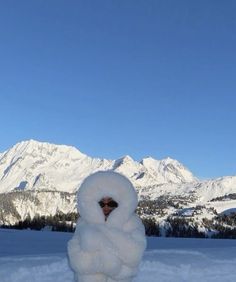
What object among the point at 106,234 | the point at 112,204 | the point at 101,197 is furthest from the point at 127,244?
the point at 101,197

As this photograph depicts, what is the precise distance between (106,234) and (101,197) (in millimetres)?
583

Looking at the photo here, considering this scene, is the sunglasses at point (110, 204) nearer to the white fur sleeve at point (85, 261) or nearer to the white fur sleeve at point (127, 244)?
the white fur sleeve at point (127, 244)

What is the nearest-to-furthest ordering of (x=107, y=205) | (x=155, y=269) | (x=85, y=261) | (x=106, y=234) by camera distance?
(x=85, y=261)
(x=106, y=234)
(x=107, y=205)
(x=155, y=269)

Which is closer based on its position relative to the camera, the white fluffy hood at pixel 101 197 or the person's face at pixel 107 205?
the white fluffy hood at pixel 101 197

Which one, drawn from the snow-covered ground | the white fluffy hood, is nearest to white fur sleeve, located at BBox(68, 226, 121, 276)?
the white fluffy hood

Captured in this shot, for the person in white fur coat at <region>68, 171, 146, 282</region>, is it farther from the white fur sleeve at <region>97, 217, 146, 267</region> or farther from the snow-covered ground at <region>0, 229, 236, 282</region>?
the snow-covered ground at <region>0, 229, 236, 282</region>

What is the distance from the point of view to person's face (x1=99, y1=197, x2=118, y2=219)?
7.78m

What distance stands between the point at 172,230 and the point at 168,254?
124m

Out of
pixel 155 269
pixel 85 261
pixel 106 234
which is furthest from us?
pixel 155 269

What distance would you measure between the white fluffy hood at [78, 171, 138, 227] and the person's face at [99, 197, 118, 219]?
0.07m

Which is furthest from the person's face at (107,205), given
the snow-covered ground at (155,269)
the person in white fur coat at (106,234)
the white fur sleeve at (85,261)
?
the snow-covered ground at (155,269)

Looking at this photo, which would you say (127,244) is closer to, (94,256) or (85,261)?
(94,256)

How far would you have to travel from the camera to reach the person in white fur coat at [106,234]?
7.55 m

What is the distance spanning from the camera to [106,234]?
7664 millimetres
